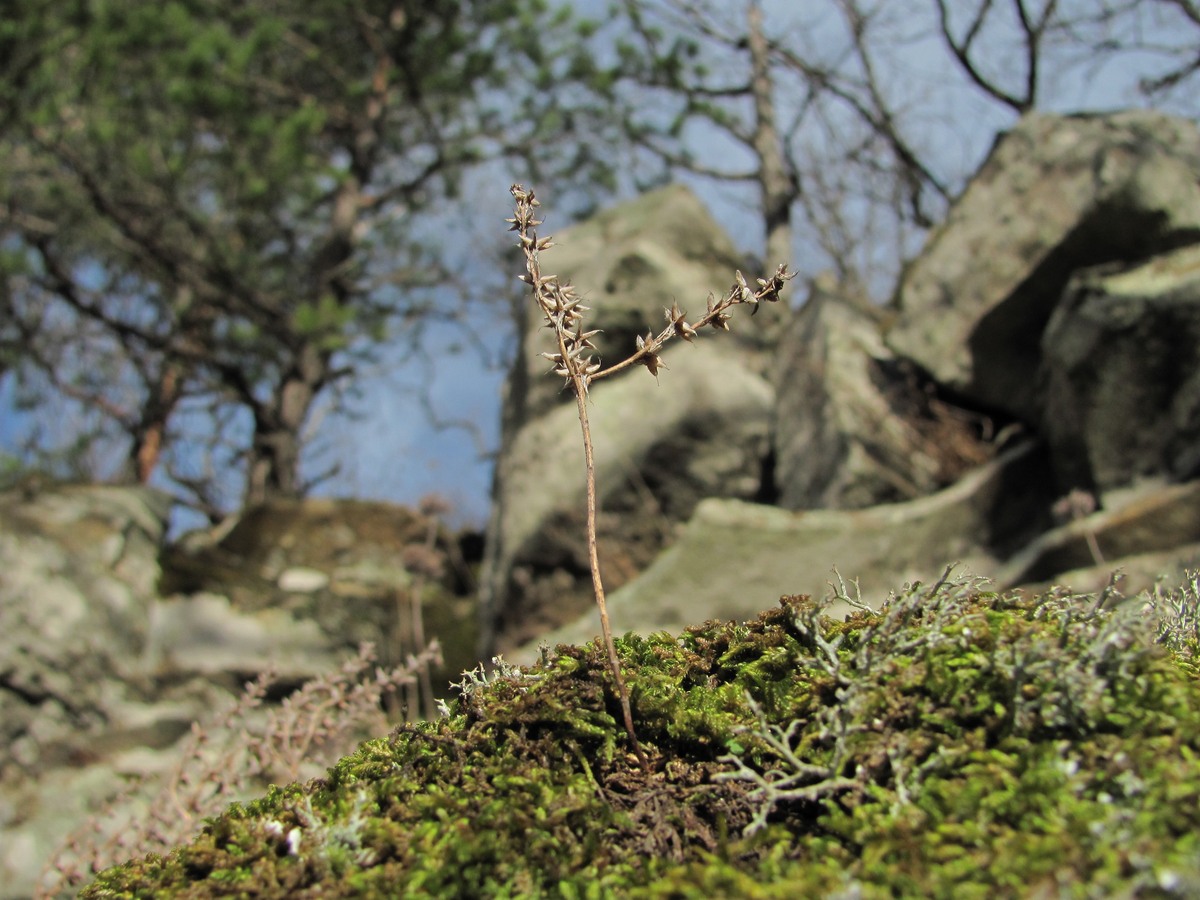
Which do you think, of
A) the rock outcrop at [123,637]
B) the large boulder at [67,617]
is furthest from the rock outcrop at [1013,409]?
the large boulder at [67,617]

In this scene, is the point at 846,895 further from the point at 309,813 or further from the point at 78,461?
the point at 78,461

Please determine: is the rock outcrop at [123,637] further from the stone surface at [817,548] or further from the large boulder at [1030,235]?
the large boulder at [1030,235]

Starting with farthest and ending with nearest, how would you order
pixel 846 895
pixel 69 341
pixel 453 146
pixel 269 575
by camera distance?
pixel 69 341 < pixel 453 146 < pixel 269 575 < pixel 846 895

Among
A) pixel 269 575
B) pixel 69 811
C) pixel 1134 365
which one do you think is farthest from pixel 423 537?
pixel 1134 365

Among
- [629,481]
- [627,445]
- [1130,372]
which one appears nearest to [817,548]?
[1130,372]

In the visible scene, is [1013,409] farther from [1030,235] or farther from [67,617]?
[67,617]

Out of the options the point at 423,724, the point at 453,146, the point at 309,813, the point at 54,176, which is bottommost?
the point at 309,813
